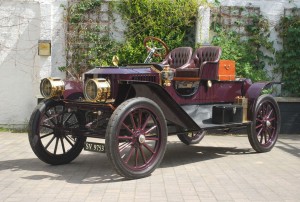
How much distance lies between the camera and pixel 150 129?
19.6 ft

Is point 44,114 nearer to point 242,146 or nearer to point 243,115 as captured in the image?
point 243,115

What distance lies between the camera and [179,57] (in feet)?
25.4

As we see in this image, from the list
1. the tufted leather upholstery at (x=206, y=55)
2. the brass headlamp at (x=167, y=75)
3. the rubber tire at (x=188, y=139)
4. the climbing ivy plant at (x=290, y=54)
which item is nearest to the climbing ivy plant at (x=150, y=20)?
the climbing ivy plant at (x=290, y=54)

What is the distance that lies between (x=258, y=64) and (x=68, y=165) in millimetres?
5526

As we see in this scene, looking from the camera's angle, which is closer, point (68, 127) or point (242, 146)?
point (68, 127)

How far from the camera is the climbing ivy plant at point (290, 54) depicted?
34.4 ft

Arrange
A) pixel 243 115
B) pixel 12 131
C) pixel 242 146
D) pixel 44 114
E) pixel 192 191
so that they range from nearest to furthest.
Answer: pixel 192 191 < pixel 44 114 < pixel 243 115 < pixel 242 146 < pixel 12 131

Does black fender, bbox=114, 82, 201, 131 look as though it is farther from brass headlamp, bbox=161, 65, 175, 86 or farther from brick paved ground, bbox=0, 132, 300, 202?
brick paved ground, bbox=0, 132, 300, 202

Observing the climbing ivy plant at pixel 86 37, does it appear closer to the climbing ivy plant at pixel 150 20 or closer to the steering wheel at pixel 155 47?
the climbing ivy plant at pixel 150 20

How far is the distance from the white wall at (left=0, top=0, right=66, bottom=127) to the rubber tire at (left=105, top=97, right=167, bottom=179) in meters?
4.76

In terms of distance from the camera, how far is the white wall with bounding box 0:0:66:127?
10102 millimetres

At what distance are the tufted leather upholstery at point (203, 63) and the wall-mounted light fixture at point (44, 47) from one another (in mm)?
3623

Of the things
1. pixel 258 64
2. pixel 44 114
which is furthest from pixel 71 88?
pixel 258 64

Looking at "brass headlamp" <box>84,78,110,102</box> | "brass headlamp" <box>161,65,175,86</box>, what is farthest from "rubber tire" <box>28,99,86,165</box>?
"brass headlamp" <box>161,65,175,86</box>
